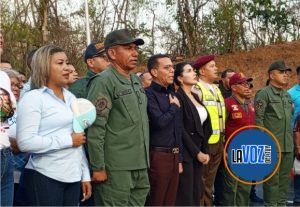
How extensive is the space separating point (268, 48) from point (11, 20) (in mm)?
9864

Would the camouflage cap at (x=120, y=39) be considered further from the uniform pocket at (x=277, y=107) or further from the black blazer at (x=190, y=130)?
the uniform pocket at (x=277, y=107)

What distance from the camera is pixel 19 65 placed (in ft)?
58.7

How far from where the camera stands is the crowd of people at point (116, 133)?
3443 millimetres

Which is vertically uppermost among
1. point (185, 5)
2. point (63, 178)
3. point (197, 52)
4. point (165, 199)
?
point (185, 5)

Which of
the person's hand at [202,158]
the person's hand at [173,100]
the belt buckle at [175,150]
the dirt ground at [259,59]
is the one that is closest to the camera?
the belt buckle at [175,150]

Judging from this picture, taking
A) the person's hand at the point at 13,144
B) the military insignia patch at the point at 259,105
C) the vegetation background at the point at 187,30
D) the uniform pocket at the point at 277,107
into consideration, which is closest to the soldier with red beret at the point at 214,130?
the military insignia patch at the point at 259,105

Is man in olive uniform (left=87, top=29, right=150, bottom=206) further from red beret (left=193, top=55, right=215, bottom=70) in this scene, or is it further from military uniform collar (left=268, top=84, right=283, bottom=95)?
military uniform collar (left=268, top=84, right=283, bottom=95)

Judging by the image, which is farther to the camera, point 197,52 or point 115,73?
point 197,52

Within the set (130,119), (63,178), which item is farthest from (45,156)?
(130,119)

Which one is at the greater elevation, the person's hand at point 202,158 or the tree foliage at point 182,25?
the tree foliage at point 182,25

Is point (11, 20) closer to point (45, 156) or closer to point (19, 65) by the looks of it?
point (19, 65)

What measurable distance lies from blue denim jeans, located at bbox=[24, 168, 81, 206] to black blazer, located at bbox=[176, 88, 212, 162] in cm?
185

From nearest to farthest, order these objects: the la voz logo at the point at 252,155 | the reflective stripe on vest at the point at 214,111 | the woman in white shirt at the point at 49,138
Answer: the woman in white shirt at the point at 49,138 → the reflective stripe on vest at the point at 214,111 → the la voz logo at the point at 252,155

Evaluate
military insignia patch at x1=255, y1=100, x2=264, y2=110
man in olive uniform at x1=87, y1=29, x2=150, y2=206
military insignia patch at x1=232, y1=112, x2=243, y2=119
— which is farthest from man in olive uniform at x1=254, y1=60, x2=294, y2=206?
man in olive uniform at x1=87, y1=29, x2=150, y2=206
